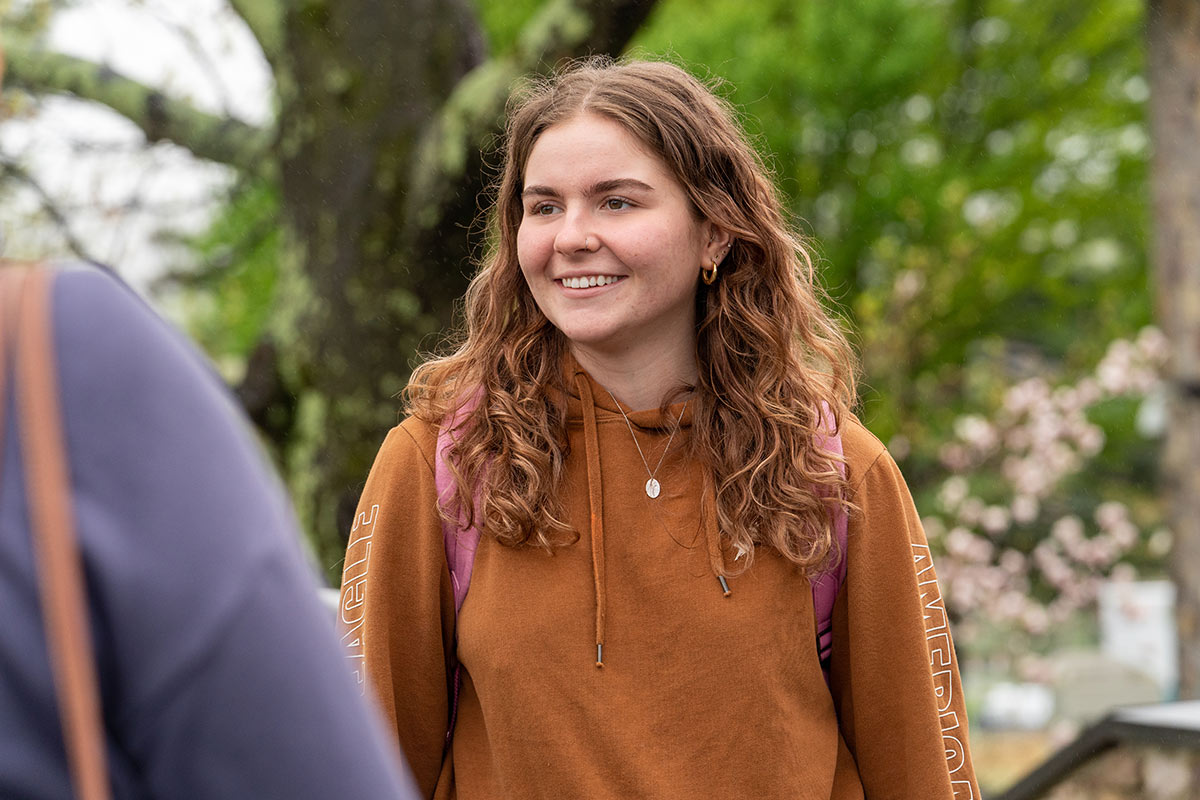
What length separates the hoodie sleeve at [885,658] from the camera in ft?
7.34

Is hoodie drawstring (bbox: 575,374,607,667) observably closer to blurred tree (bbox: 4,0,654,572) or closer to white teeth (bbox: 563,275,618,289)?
white teeth (bbox: 563,275,618,289)

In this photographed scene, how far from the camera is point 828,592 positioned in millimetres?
2258

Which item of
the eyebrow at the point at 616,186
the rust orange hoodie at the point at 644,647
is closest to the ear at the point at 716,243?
the eyebrow at the point at 616,186

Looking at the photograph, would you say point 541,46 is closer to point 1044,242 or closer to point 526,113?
point 526,113

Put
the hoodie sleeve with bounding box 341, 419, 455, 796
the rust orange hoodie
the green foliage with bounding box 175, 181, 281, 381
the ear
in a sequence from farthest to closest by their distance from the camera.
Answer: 1. the green foliage with bounding box 175, 181, 281, 381
2. the ear
3. the hoodie sleeve with bounding box 341, 419, 455, 796
4. the rust orange hoodie

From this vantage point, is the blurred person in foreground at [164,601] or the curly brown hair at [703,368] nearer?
the blurred person in foreground at [164,601]

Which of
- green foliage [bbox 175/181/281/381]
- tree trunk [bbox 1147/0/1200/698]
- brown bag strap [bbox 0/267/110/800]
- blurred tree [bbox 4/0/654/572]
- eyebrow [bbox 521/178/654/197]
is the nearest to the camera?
brown bag strap [bbox 0/267/110/800]

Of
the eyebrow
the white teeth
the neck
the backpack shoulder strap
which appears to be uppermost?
the eyebrow

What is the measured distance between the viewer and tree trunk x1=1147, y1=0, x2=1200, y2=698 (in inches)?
250

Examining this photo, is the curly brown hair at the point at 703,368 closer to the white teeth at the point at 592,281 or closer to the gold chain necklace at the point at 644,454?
the gold chain necklace at the point at 644,454

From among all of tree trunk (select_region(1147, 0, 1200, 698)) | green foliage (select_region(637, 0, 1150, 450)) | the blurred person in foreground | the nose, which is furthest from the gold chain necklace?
green foliage (select_region(637, 0, 1150, 450))

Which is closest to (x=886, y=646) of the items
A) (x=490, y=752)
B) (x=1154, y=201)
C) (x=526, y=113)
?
(x=490, y=752)

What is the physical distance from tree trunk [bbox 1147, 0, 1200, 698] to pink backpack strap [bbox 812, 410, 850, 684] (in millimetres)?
4767

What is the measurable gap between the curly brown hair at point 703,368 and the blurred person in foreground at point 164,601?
1298mm
